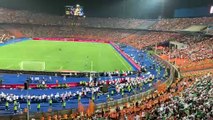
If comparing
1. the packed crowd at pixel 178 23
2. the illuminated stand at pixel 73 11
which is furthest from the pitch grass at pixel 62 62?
the illuminated stand at pixel 73 11

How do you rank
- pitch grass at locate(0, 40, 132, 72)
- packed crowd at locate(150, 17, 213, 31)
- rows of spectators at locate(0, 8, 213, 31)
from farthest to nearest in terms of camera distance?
rows of spectators at locate(0, 8, 213, 31) → packed crowd at locate(150, 17, 213, 31) → pitch grass at locate(0, 40, 132, 72)

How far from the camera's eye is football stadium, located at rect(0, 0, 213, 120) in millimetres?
23312

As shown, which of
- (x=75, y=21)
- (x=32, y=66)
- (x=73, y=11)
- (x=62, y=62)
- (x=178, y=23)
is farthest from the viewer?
(x=75, y=21)

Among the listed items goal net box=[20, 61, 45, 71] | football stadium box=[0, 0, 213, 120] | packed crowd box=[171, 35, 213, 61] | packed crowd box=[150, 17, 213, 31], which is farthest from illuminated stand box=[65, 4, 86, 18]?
goal net box=[20, 61, 45, 71]

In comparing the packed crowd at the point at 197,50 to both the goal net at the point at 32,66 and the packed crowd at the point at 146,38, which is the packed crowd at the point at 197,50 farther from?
the goal net at the point at 32,66

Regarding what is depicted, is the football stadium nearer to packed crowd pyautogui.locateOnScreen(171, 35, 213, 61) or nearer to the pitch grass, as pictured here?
the pitch grass

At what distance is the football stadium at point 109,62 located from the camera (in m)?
23.3

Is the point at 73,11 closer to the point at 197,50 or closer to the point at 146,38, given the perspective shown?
the point at 146,38

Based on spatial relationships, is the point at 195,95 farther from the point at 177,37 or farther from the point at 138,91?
the point at 177,37

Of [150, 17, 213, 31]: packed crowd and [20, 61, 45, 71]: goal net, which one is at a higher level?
[150, 17, 213, 31]: packed crowd

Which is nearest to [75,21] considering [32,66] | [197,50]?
[197,50]

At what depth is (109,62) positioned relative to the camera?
52188 mm

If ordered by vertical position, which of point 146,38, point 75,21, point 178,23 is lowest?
point 146,38

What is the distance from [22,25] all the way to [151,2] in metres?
42.1
